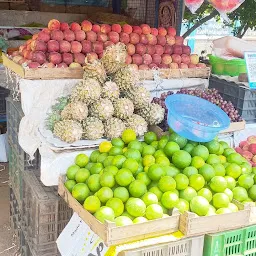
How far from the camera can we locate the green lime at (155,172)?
2283 mm

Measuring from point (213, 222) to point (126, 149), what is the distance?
80 cm

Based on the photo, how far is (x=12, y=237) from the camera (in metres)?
3.70

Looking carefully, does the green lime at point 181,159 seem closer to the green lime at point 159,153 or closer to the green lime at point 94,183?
the green lime at point 159,153

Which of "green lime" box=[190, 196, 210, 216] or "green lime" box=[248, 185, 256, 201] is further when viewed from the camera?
"green lime" box=[248, 185, 256, 201]

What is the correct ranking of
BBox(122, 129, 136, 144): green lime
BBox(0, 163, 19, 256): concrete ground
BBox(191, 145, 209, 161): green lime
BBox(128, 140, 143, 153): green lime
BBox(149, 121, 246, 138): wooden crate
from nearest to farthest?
BBox(191, 145, 209, 161): green lime → BBox(128, 140, 143, 153): green lime → BBox(122, 129, 136, 144): green lime → BBox(149, 121, 246, 138): wooden crate → BBox(0, 163, 19, 256): concrete ground

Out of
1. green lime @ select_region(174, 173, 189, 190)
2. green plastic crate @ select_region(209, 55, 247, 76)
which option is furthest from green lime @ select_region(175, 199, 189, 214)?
green plastic crate @ select_region(209, 55, 247, 76)

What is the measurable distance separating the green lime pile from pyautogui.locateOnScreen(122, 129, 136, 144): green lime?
10 mm

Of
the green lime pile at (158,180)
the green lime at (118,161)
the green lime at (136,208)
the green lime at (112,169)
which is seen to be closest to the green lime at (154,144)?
the green lime pile at (158,180)

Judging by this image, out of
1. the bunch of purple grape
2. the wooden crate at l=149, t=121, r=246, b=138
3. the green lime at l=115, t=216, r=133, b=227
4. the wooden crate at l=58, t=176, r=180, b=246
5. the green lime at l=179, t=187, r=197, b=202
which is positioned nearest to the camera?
the wooden crate at l=58, t=176, r=180, b=246

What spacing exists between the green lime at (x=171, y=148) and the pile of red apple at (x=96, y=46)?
44.4 inches

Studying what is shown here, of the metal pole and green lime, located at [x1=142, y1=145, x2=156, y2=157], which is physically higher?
the metal pole

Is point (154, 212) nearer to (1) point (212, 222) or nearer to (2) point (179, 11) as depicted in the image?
(1) point (212, 222)

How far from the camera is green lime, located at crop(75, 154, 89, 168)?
2611 mm

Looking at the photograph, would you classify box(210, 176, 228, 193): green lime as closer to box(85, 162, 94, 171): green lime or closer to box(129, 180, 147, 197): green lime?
box(129, 180, 147, 197): green lime
